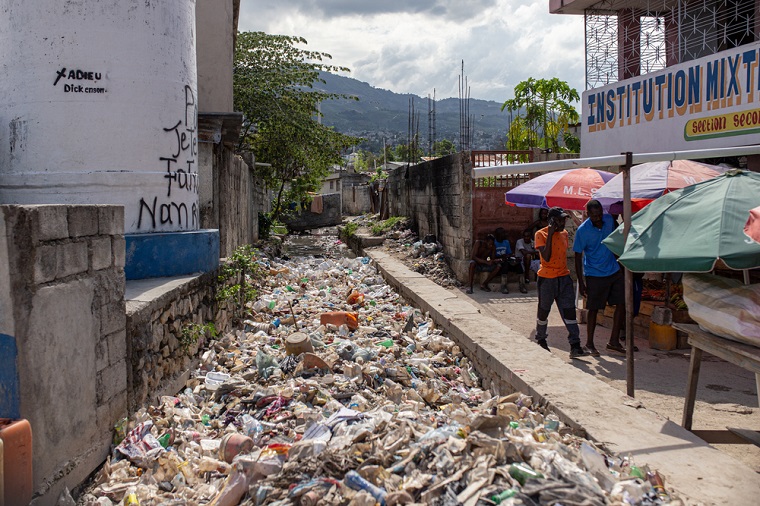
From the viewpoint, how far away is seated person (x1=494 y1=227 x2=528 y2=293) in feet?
37.0

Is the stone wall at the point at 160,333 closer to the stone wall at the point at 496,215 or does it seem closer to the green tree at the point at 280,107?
the stone wall at the point at 496,215

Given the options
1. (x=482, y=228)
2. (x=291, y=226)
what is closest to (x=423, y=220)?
(x=482, y=228)

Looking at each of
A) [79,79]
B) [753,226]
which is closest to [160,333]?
[79,79]

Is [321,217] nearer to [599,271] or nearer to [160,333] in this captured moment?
[599,271]

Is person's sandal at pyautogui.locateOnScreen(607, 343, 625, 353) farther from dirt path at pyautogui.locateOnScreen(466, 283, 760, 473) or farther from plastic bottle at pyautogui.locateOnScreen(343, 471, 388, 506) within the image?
plastic bottle at pyautogui.locateOnScreen(343, 471, 388, 506)

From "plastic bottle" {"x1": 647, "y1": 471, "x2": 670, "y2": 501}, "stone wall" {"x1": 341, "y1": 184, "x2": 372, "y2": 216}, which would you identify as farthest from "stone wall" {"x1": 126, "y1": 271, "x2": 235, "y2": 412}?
"stone wall" {"x1": 341, "y1": 184, "x2": 372, "y2": 216}

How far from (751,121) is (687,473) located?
7387mm

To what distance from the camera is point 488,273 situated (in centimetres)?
1139

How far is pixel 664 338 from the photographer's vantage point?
6871mm

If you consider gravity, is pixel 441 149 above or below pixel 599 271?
above

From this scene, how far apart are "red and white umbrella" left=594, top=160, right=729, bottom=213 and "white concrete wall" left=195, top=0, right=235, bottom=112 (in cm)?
729

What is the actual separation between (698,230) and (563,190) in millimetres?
4149

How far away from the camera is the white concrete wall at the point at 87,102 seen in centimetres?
483

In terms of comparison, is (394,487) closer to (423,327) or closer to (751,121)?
(423,327)
